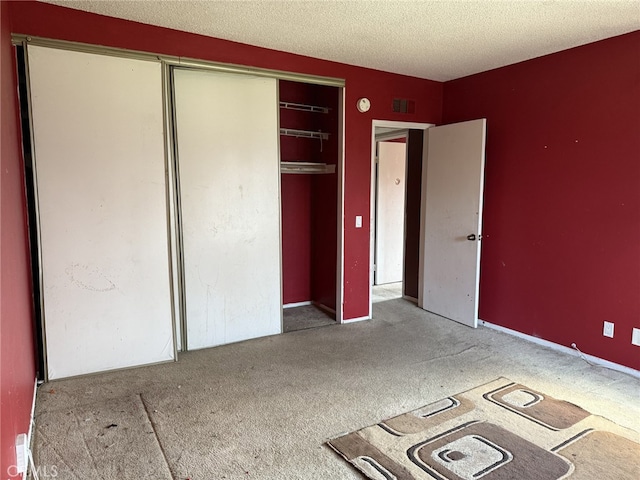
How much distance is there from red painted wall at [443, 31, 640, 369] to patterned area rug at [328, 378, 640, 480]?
1.10 m

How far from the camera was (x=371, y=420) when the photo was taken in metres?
2.54

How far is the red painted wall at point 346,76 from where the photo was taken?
285 centimetres

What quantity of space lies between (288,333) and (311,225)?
4.59 feet

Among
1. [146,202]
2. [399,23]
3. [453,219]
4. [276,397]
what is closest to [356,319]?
[453,219]

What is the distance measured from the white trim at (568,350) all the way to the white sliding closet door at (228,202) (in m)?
2.22

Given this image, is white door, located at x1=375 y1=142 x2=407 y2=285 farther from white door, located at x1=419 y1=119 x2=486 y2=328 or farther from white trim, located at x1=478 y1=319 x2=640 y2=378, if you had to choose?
white trim, located at x1=478 y1=319 x2=640 y2=378

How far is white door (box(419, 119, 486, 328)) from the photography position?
4.15 meters

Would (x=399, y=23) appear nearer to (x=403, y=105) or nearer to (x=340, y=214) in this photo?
(x=403, y=105)

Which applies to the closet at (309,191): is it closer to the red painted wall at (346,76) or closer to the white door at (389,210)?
the red painted wall at (346,76)

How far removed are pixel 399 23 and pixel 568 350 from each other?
2956mm

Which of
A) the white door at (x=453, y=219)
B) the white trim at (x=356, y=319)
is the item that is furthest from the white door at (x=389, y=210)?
the white trim at (x=356, y=319)

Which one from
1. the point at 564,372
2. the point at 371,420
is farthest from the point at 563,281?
the point at 371,420

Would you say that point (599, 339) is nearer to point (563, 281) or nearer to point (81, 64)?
point (563, 281)

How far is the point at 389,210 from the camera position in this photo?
20.0 feet
